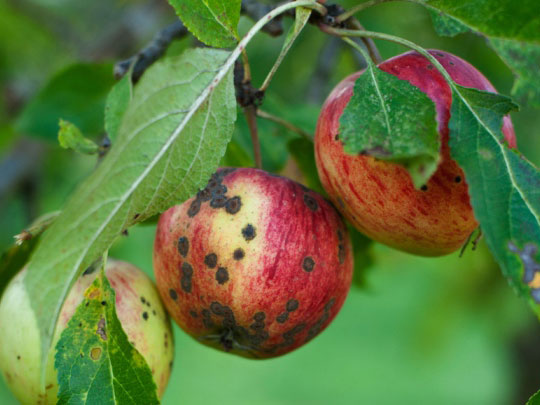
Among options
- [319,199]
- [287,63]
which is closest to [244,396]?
[287,63]

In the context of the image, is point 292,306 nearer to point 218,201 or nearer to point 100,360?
point 218,201

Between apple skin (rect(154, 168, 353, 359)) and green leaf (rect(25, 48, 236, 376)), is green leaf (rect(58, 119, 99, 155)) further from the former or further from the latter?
green leaf (rect(25, 48, 236, 376))

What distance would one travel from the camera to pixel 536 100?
1082 mm

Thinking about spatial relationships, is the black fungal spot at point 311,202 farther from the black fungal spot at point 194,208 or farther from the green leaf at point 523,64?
the green leaf at point 523,64

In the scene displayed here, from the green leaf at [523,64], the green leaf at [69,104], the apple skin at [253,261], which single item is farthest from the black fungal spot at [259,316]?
the green leaf at [69,104]

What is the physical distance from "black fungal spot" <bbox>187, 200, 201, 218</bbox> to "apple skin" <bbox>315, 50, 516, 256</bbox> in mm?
277

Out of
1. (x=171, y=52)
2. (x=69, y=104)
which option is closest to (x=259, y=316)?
(x=69, y=104)

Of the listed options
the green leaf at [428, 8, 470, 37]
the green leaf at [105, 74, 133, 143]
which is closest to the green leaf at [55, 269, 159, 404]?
the green leaf at [105, 74, 133, 143]

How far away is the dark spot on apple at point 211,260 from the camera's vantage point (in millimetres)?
1222

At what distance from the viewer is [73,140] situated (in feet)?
4.30

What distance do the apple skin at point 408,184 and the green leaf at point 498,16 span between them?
0.32 ft

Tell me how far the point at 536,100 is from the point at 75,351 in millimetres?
975

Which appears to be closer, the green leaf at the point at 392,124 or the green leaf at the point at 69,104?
the green leaf at the point at 392,124

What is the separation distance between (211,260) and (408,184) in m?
0.42
